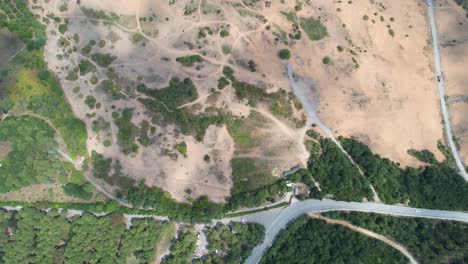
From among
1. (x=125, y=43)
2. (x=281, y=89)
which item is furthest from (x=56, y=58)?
(x=281, y=89)

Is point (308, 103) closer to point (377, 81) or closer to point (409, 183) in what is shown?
point (377, 81)

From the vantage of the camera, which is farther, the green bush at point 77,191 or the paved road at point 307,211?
the paved road at point 307,211

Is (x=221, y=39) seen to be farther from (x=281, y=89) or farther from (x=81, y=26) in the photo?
(x=81, y=26)

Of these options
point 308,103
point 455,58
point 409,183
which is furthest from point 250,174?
point 455,58

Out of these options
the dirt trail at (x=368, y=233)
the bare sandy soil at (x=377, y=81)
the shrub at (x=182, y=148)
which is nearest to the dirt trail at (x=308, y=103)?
the bare sandy soil at (x=377, y=81)

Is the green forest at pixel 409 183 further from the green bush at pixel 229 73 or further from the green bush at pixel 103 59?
the green bush at pixel 103 59

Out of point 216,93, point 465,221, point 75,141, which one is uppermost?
point 216,93

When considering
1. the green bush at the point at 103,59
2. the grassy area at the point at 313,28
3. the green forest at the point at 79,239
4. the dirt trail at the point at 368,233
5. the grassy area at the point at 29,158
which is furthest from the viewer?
the grassy area at the point at 313,28
